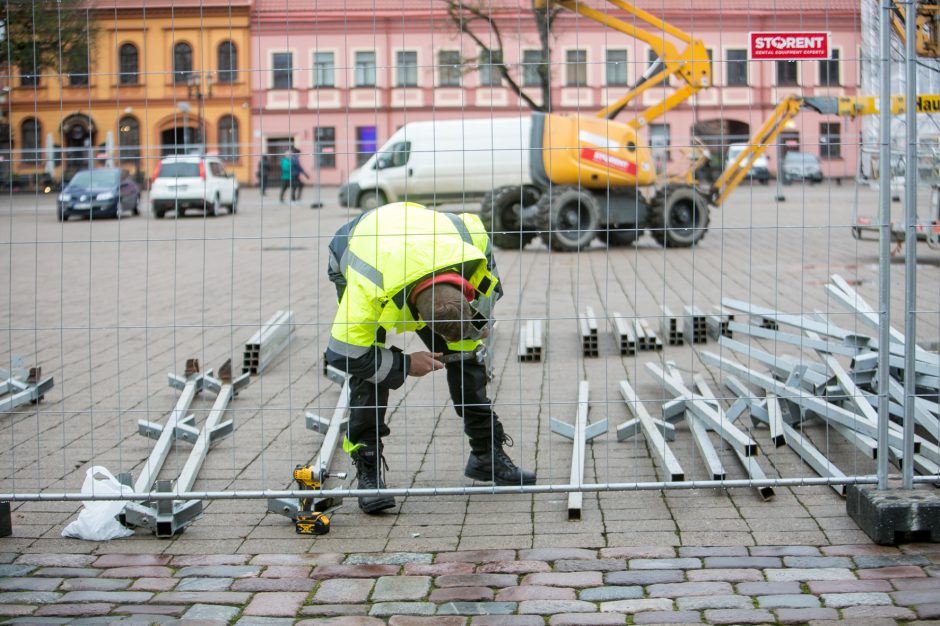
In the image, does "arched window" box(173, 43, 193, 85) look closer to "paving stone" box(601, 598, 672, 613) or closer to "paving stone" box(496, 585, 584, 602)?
"paving stone" box(496, 585, 584, 602)

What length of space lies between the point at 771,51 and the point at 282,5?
2.61 m

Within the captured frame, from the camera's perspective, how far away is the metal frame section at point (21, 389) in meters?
7.50

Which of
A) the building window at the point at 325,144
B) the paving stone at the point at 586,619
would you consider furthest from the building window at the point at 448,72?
the paving stone at the point at 586,619

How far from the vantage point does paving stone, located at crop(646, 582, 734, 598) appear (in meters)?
4.29

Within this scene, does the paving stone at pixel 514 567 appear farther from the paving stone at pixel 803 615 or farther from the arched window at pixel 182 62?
the arched window at pixel 182 62

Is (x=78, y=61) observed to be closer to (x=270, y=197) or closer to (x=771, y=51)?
(x=270, y=197)

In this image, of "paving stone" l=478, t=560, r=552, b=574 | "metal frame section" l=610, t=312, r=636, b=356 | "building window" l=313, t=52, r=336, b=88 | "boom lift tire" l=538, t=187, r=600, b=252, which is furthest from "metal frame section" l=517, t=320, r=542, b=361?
"boom lift tire" l=538, t=187, r=600, b=252

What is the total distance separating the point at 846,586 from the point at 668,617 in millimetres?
716

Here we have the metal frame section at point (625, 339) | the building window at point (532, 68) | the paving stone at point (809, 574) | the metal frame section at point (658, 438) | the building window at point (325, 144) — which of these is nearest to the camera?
the paving stone at point (809, 574)

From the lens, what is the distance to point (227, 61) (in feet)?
22.0

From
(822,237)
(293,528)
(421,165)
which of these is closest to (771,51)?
(293,528)

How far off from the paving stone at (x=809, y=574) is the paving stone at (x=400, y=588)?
1.25 m

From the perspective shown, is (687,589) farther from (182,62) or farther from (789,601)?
(182,62)

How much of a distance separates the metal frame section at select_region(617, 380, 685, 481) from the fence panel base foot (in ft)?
2.72
